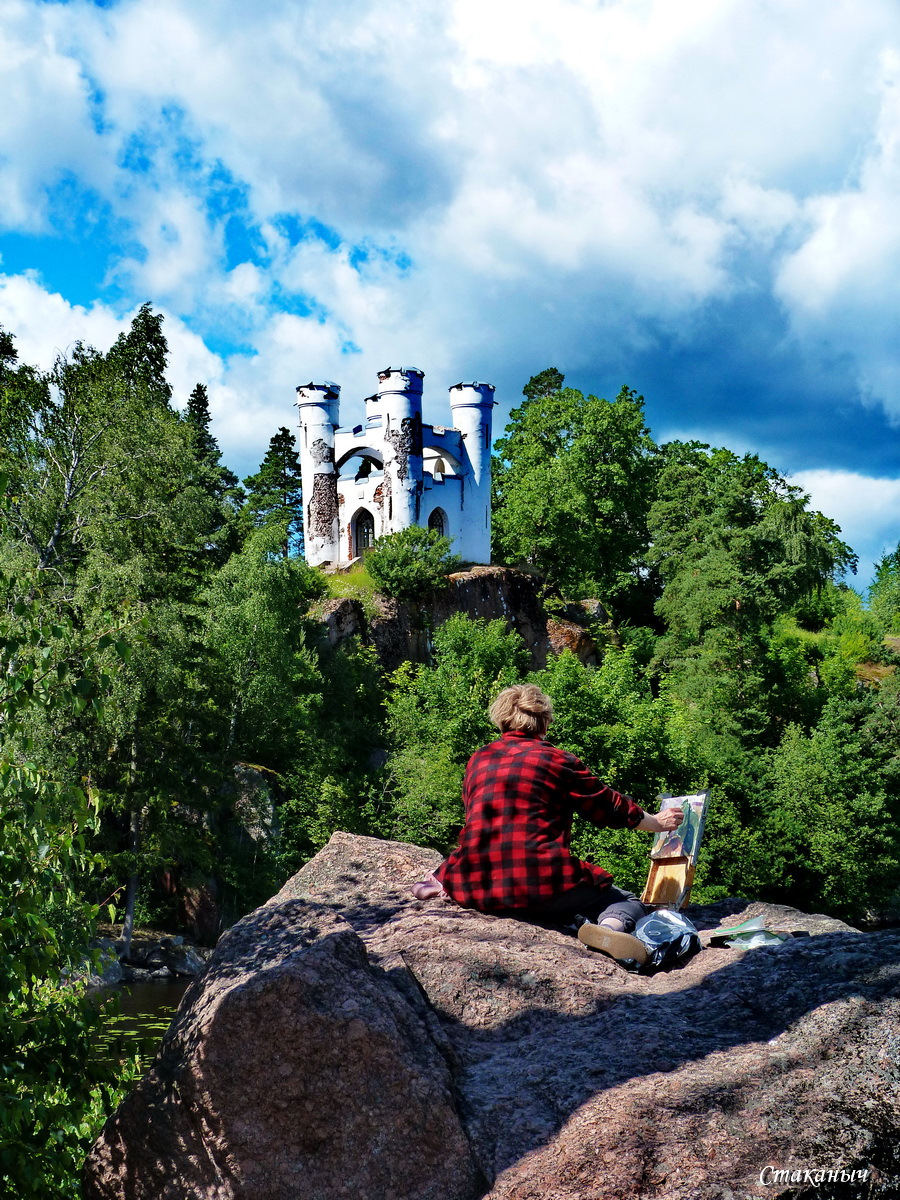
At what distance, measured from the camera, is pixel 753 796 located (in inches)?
1148

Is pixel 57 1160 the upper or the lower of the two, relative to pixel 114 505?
lower

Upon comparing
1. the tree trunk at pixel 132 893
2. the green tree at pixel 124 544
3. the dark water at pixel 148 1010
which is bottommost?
the dark water at pixel 148 1010

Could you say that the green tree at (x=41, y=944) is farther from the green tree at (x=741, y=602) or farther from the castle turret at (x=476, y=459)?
the castle turret at (x=476, y=459)

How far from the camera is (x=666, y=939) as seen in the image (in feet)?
→ 19.1

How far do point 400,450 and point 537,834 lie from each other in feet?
115

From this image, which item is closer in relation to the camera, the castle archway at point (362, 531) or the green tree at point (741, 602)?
the green tree at point (741, 602)

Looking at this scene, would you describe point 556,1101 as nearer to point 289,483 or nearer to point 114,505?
point 114,505

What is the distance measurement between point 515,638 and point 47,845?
31.2 metres

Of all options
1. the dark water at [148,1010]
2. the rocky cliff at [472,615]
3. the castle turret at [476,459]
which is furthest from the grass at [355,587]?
the dark water at [148,1010]

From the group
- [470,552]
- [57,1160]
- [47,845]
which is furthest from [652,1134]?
[470,552]

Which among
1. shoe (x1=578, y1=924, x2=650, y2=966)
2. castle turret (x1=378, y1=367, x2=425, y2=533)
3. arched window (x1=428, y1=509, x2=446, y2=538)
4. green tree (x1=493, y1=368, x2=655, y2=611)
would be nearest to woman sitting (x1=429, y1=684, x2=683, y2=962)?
shoe (x1=578, y1=924, x2=650, y2=966)

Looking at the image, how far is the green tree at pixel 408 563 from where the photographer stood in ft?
123

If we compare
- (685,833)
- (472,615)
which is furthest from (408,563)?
(685,833)

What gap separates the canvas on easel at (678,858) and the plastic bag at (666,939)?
20.0 inches
